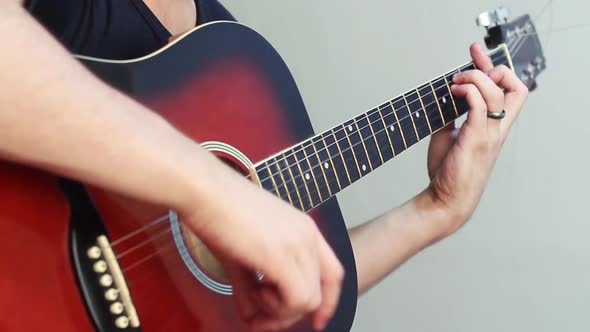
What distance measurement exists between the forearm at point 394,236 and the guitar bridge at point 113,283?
18.6 inches

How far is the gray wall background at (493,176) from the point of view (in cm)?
135

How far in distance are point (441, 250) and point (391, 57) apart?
0.42m

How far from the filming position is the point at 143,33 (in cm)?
74

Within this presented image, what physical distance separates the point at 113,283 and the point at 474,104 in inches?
23.2

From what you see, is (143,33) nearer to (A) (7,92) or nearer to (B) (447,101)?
(A) (7,92)

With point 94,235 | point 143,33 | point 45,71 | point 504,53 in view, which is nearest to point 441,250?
point 504,53

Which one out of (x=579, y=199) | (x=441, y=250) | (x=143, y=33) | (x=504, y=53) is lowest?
(x=441, y=250)

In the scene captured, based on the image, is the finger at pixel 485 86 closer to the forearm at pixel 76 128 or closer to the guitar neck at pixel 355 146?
the guitar neck at pixel 355 146

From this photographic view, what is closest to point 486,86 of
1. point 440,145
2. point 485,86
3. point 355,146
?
point 485,86

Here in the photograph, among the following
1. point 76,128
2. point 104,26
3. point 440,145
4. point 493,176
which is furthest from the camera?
point 493,176

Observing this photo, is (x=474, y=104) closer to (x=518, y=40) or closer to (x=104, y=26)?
(x=518, y=40)

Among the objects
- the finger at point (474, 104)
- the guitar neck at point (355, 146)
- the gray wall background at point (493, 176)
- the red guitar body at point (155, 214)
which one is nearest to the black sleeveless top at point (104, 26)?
the red guitar body at point (155, 214)

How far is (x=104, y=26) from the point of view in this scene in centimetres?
70

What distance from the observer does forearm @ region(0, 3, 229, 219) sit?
1.45 ft
